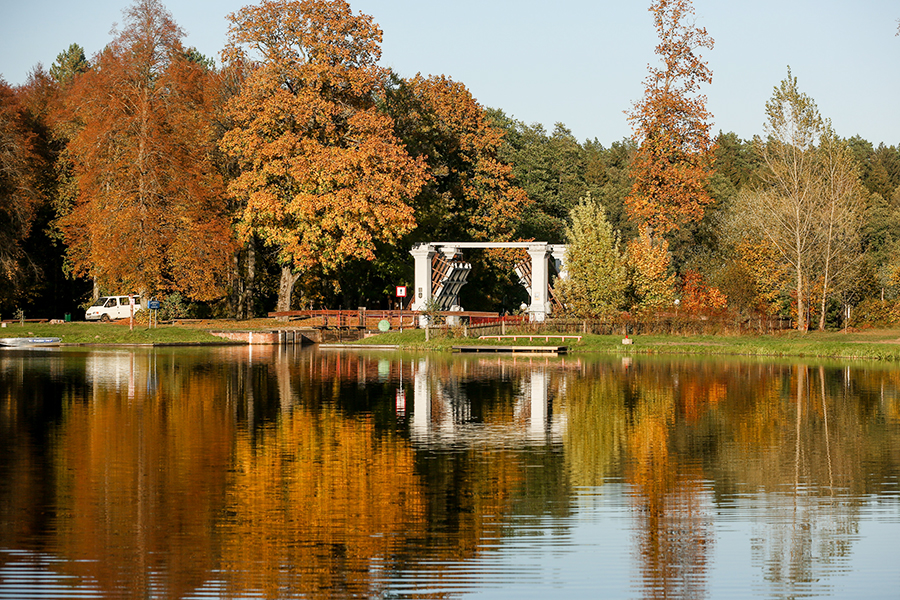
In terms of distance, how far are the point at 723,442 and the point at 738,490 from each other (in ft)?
14.9

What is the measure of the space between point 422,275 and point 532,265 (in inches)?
266

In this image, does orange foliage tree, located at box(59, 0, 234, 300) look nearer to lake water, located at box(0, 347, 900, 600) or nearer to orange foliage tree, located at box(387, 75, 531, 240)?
orange foliage tree, located at box(387, 75, 531, 240)

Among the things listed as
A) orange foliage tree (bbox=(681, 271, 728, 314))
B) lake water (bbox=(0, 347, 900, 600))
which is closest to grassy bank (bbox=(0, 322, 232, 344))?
lake water (bbox=(0, 347, 900, 600))

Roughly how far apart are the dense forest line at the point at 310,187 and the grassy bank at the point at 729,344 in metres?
4.67

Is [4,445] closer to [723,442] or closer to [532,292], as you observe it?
[723,442]

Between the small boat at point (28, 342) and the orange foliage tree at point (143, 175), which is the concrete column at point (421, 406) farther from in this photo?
the orange foliage tree at point (143, 175)

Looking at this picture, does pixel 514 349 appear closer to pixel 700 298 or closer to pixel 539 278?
pixel 539 278

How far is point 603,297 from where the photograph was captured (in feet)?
176

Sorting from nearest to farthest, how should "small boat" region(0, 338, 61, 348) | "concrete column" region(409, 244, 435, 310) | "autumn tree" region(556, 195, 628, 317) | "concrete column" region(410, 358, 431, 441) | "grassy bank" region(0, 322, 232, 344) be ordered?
1. "concrete column" region(410, 358, 431, 441)
2. "small boat" region(0, 338, 61, 348)
3. "autumn tree" region(556, 195, 628, 317)
4. "grassy bank" region(0, 322, 232, 344)
5. "concrete column" region(409, 244, 435, 310)

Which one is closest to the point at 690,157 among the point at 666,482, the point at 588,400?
the point at 588,400

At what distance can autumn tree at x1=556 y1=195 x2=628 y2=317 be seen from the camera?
53438 millimetres

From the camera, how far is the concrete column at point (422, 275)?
2383 inches

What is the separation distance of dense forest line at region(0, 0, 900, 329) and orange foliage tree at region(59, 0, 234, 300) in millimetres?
131

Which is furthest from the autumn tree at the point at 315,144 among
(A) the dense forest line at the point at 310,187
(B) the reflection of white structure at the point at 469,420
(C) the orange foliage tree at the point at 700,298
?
(B) the reflection of white structure at the point at 469,420
